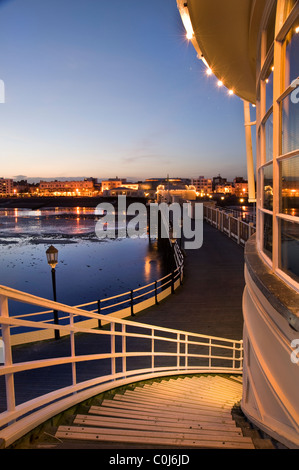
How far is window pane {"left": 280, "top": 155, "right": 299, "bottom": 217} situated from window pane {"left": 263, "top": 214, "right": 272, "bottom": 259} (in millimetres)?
584

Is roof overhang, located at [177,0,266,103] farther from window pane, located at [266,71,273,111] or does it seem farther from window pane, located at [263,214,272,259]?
window pane, located at [263,214,272,259]

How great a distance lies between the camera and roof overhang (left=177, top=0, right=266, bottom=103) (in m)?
3.17

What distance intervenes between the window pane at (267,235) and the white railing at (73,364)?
5.93ft

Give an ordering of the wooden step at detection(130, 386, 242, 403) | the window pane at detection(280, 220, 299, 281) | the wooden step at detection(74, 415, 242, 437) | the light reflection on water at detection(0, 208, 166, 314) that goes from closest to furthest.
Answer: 1. the window pane at detection(280, 220, 299, 281)
2. the wooden step at detection(74, 415, 242, 437)
3. the wooden step at detection(130, 386, 242, 403)
4. the light reflection on water at detection(0, 208, 166, 314)

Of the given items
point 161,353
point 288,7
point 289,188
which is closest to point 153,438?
point 289,188

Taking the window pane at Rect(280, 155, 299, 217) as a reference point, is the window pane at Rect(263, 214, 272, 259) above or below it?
below

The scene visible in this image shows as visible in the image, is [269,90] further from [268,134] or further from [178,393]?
[178,393]

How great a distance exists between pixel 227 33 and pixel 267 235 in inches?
101

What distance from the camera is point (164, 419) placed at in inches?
121

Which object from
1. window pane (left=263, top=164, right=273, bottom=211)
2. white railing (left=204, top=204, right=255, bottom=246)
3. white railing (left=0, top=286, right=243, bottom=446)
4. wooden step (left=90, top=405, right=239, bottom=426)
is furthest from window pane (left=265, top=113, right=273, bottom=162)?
white railing (left=204, top=204, right=255, bottom=246)

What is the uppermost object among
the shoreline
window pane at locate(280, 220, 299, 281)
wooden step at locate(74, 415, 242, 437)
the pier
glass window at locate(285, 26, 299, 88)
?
the shoreline

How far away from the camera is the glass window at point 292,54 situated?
2131mm

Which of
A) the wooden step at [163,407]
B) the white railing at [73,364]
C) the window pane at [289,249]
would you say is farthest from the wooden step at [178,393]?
the window pane at [289,249]

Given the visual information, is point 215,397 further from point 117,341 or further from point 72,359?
point 117,341
